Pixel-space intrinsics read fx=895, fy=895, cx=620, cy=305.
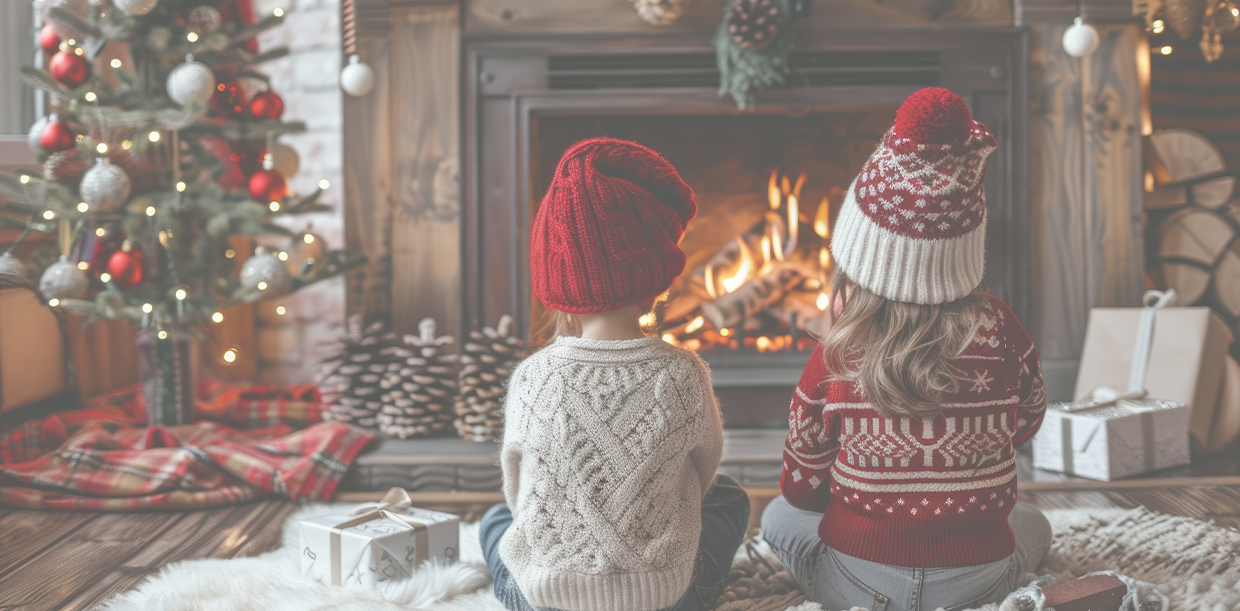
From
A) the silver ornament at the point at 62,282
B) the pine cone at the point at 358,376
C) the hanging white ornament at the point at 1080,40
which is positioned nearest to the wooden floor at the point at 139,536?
the pine cone at the point at 358,376

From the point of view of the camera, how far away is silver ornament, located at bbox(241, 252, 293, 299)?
218 centimetres

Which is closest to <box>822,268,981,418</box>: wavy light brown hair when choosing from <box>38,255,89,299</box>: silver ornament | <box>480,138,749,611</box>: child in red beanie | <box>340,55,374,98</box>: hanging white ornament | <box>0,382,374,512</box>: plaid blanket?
<box>480,138,749,611</box>: child in red beanie

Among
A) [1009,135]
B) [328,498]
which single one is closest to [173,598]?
[328,498]

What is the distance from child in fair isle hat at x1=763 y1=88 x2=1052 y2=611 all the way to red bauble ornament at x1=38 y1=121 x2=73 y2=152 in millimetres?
1860

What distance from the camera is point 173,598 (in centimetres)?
135

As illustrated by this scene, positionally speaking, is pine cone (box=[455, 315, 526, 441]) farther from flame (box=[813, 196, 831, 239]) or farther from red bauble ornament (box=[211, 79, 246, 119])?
flame (box=[813, 196, 831, 239])

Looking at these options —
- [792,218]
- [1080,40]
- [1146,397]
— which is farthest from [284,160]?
[1146,397]

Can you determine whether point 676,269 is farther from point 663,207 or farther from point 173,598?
point 173,598

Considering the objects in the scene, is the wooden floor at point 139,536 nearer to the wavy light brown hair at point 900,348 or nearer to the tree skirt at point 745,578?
the tree skirt at point 745,578

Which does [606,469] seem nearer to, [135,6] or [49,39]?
[135,6]

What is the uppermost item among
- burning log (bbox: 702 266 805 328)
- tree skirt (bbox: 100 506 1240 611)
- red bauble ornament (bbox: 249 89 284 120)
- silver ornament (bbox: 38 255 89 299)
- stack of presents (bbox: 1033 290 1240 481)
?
red bauble ornament (bbox: 249 89 284 120)

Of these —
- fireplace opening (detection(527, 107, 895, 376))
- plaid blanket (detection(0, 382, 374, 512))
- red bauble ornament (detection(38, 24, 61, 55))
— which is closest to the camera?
plaid blanket (detection(0, 382, 374, 512))

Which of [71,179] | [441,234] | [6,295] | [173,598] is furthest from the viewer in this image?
[441,234]

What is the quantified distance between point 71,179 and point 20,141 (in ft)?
1.03
